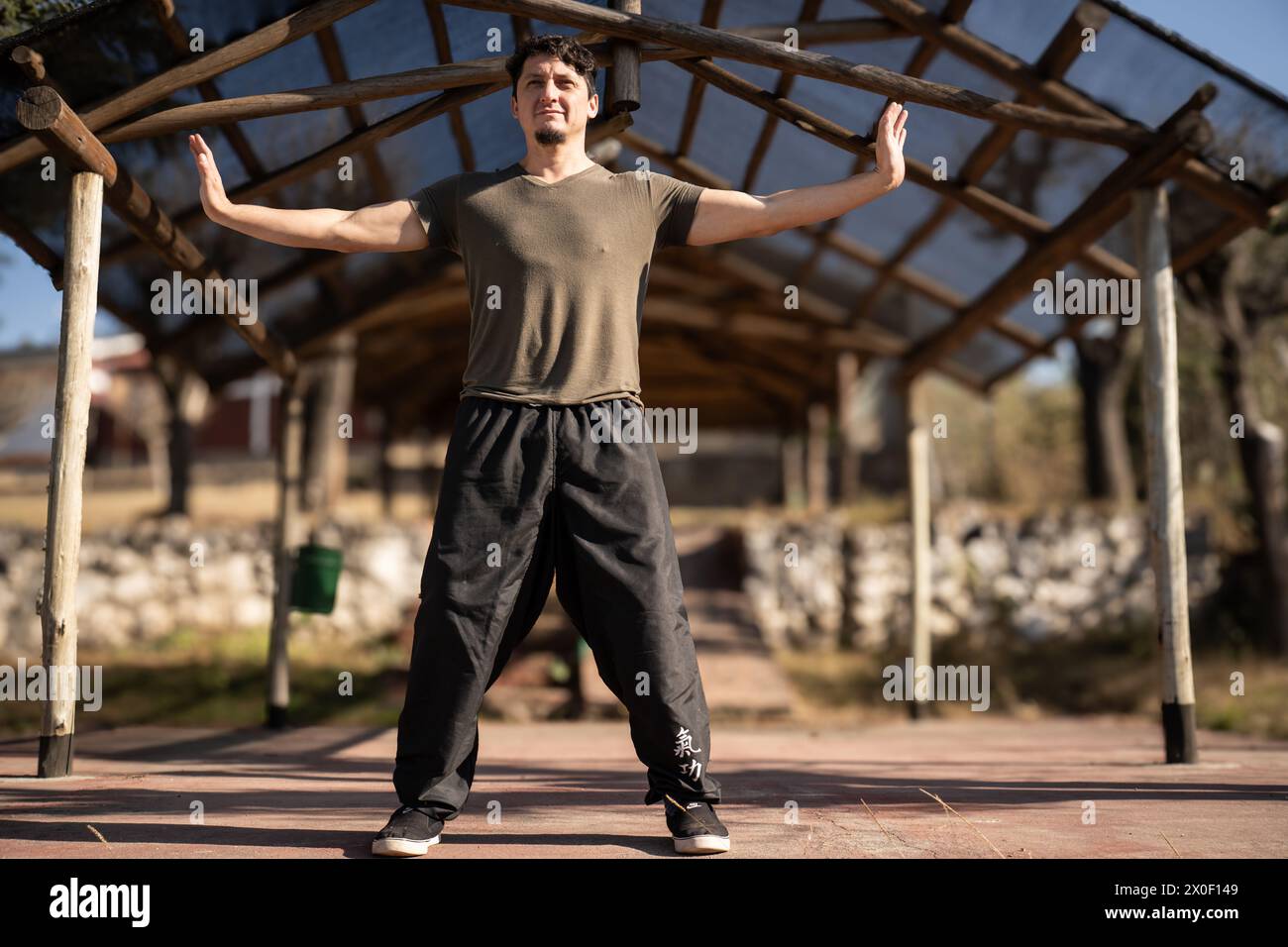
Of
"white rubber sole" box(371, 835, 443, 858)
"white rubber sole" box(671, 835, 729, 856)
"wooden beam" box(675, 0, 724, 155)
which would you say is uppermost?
"wooden beam" box(675, 0, 724, 155)

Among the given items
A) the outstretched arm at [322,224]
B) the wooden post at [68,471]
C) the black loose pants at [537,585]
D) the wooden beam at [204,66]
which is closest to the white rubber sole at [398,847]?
the black loose pants at [537,585]

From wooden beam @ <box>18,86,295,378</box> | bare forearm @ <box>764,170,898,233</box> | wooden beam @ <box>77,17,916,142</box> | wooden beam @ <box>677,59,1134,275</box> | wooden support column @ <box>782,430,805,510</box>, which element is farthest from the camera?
wooden support column @ <box>782,430,805,510</box>

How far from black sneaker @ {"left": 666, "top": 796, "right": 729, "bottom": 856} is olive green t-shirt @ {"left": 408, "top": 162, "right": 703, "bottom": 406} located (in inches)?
45.1

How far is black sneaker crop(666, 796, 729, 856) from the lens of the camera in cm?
295

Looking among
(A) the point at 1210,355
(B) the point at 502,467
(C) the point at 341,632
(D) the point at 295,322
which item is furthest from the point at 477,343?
(A) the point at 1210,355

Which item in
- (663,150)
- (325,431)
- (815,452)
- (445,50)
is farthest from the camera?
(815,452)

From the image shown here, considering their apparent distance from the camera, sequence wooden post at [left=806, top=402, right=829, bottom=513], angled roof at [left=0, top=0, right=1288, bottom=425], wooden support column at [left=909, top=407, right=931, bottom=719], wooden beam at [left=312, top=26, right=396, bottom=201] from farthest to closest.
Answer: wooden post at [left=806, top=402, right=829, bottom=513]
wooden support column at [left=909, top=407, right=931, bottom=719]
wooden beam at [left=312, top=26, right=396, bottom=201]
angled roof at [left=0, top=0, right=1288, bottom=425]

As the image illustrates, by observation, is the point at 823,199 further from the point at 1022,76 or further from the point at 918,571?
the point at 918,571

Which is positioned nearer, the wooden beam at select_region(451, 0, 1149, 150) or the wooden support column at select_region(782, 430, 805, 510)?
the wooden beam at select_region(451, 0, 1149, 150)

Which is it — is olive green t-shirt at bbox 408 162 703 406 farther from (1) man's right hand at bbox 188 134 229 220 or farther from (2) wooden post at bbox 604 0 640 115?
(2) wooden post at bbox 604 0 640 115

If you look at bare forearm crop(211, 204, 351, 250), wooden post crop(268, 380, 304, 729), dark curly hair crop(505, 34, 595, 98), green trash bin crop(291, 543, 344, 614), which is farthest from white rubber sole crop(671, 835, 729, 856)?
wooden post crop(268, 380, 304, 729)

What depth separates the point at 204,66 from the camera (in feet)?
16.7

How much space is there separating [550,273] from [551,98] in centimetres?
50

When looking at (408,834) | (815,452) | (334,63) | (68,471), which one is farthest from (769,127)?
(815,452)
